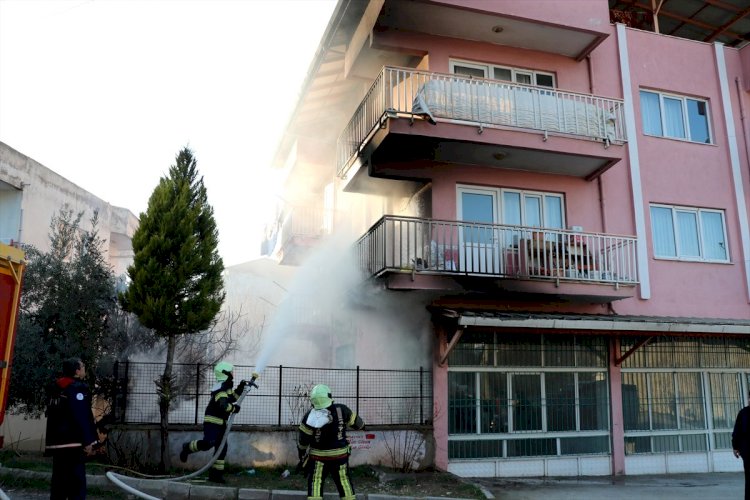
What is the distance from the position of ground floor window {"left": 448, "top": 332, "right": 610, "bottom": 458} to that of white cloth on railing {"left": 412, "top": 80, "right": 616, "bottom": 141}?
170 inches

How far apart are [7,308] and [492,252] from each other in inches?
328

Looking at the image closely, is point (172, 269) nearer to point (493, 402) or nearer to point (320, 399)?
point (320, 399)

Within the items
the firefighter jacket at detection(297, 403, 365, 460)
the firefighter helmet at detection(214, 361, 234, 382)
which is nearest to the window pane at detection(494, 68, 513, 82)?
the firefighter helmet at detection(214, 361, 234, 382)

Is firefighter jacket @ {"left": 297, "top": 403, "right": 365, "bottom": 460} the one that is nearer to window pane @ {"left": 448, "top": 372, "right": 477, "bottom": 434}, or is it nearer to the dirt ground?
the dirt ground

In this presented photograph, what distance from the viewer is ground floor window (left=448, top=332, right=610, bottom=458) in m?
12.3

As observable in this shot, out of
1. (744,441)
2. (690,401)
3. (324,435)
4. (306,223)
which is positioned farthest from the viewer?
(306,223)

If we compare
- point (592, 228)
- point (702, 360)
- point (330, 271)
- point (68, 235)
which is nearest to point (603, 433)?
point (702, 360)

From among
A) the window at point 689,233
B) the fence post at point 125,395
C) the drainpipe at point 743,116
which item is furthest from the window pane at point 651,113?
the fence post at point 125,395

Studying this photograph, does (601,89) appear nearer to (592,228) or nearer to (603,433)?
(592,228)

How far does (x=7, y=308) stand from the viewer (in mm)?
7164

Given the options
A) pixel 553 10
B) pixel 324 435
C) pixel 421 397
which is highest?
pixel 553 10

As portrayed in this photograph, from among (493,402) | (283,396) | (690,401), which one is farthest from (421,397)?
(690,401)

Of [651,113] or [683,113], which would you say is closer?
[651,113]

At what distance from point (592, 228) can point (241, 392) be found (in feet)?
A: 27.8
